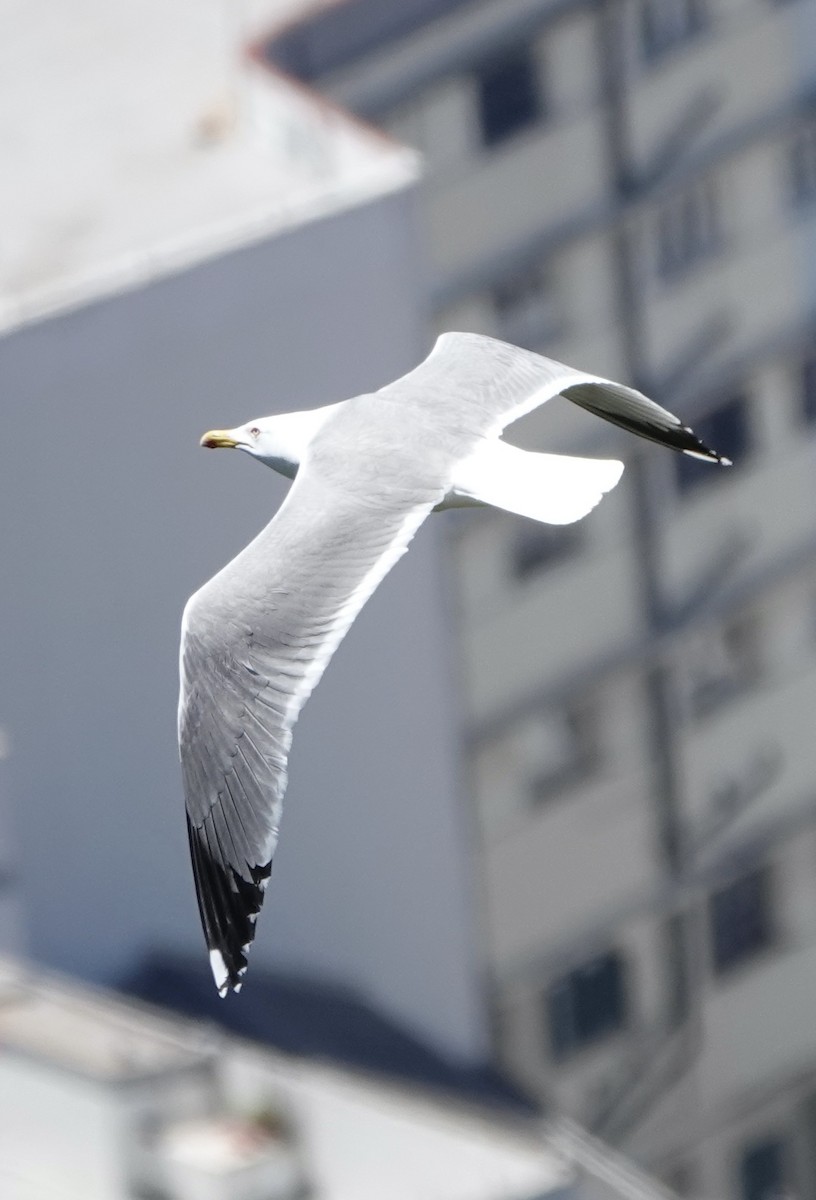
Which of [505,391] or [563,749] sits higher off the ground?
A: [505,391]

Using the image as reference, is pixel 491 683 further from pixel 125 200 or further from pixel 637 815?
pixel 125 200

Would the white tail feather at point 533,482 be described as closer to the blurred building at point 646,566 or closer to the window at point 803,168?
the blurred building at point 646,566

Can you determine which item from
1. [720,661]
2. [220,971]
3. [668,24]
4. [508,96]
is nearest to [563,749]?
[720,661]

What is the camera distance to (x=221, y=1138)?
12.0 metres

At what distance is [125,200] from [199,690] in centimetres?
1046

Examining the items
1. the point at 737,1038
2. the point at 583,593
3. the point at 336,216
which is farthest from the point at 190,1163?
the point at 737,1038

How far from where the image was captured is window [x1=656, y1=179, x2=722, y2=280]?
1916cm

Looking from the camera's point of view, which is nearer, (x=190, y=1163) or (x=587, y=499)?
(x=587, y=499)

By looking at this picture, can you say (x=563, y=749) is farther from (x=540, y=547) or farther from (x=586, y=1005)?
(x=586, y=1005)

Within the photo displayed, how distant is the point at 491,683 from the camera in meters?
18.5

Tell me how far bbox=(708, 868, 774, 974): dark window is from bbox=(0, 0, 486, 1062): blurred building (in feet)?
8.64

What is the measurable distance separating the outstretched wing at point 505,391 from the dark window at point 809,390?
11.5 metres

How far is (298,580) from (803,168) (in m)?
13.3

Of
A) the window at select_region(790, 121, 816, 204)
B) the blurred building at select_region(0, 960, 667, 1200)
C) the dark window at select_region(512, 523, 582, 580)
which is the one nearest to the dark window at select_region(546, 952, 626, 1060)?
the dark window at select_region(512, 523, 582, 580)
